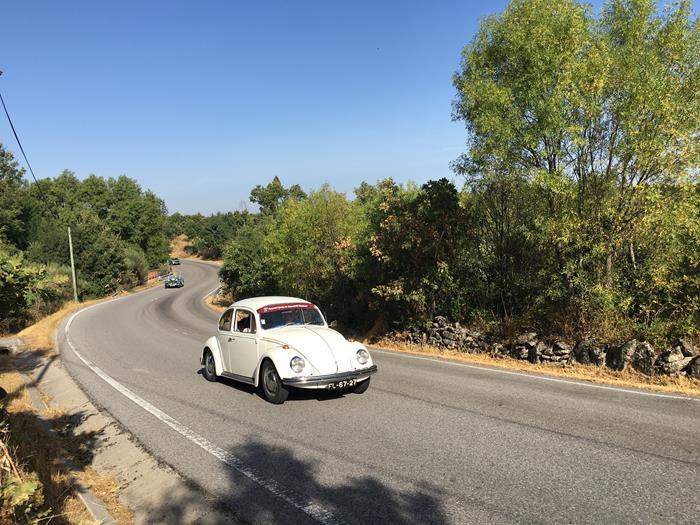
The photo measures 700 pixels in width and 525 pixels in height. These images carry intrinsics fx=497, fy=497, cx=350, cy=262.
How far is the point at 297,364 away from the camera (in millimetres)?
7828

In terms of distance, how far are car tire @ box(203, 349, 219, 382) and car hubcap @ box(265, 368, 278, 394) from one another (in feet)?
7.34

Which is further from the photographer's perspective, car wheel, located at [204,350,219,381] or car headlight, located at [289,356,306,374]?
car wheel, located at [204,350,219,381]

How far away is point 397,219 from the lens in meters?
14.8

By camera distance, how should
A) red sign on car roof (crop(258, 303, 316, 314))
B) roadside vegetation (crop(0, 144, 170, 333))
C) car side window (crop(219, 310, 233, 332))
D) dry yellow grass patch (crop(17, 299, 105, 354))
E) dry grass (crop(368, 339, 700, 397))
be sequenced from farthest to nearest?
1. dry yellow grass patch (crop(17, 299, 105, 354))
2. car side window (crop(219, 310, 233, 332))
3. red sign on car roof (crop(258, 303, 316, 314))
4. dry grass (crop(368, 339, 700, 397))
5. roadside vegetation (crop(0, 144, 170, 333))

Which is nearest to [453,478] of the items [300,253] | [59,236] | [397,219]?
[397,219]

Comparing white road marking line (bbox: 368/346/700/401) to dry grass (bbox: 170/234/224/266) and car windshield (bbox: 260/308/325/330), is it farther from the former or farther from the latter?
dry grass (bbox: 170/234/224/266)

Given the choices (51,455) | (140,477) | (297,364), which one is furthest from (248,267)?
(140,477)

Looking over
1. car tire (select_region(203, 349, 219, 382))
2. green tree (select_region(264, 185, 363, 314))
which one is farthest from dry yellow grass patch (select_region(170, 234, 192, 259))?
car tire (select_region(203, 349, 219, 382))

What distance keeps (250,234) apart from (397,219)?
2299 cm

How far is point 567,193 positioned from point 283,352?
7199 mm

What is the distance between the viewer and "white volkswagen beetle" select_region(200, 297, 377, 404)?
784 cm

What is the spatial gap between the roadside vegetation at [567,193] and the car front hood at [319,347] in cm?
581

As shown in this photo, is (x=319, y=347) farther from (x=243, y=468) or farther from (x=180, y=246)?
(x=180, y=246)

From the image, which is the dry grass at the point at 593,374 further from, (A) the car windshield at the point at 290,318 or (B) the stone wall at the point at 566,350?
(A) the car windshield at the point at 290,318
